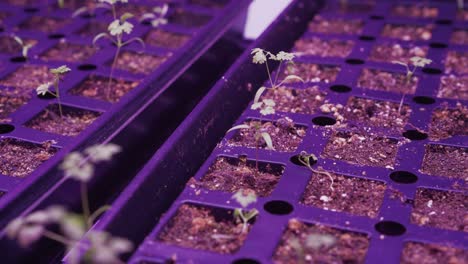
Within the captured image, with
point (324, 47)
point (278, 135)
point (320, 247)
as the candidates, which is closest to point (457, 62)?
point (324, 47)

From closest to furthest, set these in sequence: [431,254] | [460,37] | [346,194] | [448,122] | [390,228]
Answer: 1. [431,254]
2. [390,228]
3. [346,194]
4. [448,122]
5. [460,37]

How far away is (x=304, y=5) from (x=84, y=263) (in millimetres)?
1706

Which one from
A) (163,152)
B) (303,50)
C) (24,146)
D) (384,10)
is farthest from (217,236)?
(384,10)

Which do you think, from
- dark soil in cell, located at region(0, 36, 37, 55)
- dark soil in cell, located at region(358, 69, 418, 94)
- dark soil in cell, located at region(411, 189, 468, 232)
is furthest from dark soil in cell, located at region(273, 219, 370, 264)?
dark soil in cell, located at region(0, 36, 37, 55)

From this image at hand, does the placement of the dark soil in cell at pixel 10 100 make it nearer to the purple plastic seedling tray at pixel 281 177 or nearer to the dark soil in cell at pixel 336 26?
the purple plastic seedling tray at pixel 281 177

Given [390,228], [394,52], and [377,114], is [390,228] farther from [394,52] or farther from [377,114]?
[394,52]

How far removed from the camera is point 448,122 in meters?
1.82

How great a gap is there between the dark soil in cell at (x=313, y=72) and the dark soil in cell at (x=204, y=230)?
32.2 inches

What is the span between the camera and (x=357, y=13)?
2.67 metres

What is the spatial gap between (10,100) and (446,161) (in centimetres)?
138

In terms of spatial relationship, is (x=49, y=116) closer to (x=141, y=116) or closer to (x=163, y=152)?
(x=141, y=116)

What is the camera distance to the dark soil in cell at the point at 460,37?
7.92 ft

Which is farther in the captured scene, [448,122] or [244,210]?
[448,122]

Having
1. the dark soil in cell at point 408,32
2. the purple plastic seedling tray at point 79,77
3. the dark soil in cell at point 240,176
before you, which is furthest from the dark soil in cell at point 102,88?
the dark soil in cell at point 408,32
